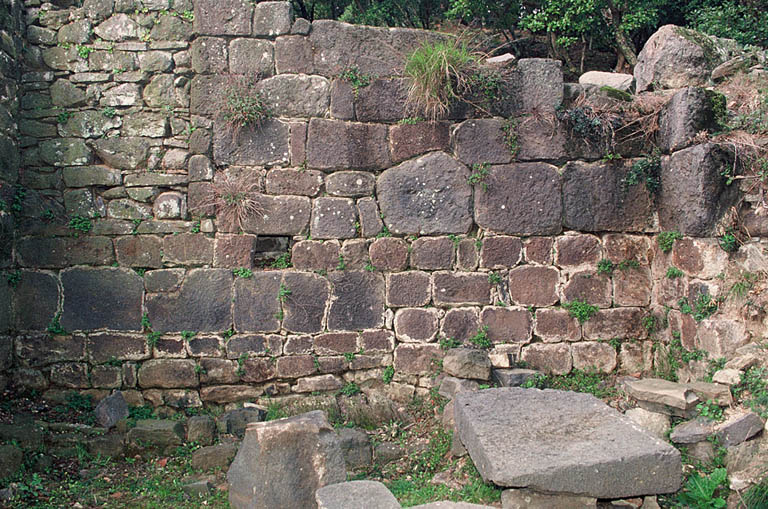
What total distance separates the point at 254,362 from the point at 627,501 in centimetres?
320

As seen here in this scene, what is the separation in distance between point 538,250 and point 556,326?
0.74 meters

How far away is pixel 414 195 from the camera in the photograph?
5402 mm

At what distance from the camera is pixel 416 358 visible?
17.6 feet

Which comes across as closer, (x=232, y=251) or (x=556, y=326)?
(x=232, y=251)

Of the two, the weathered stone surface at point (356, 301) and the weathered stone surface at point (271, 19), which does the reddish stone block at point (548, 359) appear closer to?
the weathered stone surface at point (356, 301)

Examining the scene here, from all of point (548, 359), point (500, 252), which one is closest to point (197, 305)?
point (500, 252)

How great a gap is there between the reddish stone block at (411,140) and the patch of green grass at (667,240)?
2.25 metres

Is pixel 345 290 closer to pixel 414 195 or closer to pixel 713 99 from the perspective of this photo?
pixel 414 195

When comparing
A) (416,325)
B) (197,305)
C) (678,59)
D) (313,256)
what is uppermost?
(678,59)

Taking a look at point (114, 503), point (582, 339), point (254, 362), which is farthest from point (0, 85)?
point (582, 339)

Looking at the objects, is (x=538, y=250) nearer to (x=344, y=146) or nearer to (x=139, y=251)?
(x=344, y=146)

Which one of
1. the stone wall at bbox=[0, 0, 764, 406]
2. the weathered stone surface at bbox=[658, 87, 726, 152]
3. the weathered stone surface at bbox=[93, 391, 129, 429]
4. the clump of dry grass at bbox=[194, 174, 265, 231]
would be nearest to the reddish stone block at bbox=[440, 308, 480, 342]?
the stone wall at bbox=[0, 0, 764, 406]

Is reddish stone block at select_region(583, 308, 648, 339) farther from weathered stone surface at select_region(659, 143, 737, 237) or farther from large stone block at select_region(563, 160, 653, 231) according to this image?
weathered stone surface at select_region(659, 143, 737, 237)

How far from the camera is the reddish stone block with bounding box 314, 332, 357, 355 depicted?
5297 mm
